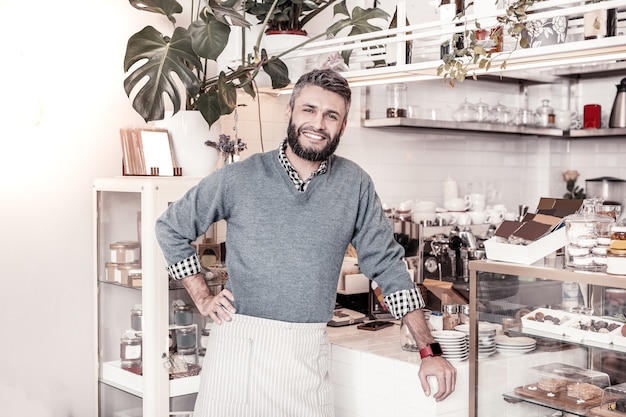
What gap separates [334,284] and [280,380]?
37cm

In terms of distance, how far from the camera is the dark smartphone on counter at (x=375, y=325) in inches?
132

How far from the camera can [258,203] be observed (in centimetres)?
255

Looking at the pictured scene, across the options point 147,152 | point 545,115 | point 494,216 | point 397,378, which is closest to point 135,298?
point 147,152

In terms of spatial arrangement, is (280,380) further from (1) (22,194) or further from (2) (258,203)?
(1) (22,194)

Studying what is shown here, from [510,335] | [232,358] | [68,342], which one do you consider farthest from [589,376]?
[68,342]

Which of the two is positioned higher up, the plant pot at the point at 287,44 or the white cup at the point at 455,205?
the plant pot at the point at 287,44

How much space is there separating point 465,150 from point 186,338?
283 centimetres

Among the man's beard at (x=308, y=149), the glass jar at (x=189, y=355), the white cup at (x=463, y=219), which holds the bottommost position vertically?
the glass jar at (x=189, y=355)

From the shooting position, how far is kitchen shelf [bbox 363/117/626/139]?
4.63 metres

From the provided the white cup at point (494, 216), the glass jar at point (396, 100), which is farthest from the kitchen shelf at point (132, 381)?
the white cup at point (494, 216)

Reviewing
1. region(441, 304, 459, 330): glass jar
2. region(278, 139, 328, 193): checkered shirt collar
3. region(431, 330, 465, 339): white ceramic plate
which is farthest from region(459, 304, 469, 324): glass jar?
region(278, 139, 328, 193): checkered shirt collar

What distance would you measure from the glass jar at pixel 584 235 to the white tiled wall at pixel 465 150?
2.12 meters

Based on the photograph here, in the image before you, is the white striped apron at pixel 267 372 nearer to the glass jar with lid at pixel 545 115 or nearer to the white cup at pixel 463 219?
the white cup at pixel 463 219

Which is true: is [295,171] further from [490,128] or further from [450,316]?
[490,128]
